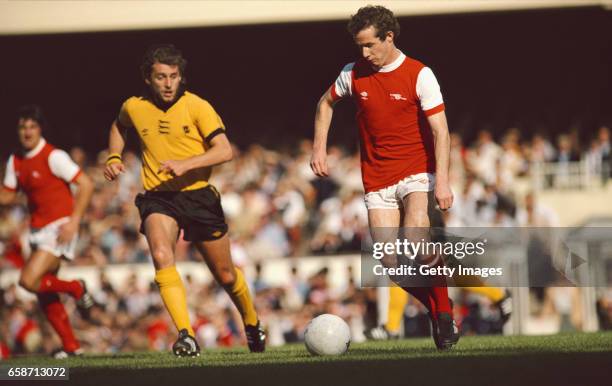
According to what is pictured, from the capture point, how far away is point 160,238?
8750 millimetres

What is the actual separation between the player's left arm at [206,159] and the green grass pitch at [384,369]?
1409mm

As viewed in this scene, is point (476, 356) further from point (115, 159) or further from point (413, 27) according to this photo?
point (413, 27)

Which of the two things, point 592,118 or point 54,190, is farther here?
point 592,118

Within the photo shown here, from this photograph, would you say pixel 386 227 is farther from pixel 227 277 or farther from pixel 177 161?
pixel 177 161

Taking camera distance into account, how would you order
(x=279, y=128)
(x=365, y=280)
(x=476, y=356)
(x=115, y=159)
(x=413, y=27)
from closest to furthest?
(x=476, y=356)
(x=115, y=159)
(x=365, y=280)
(x=413, y=27)
(x=279, y=128)

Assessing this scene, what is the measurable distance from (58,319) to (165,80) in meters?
3.51

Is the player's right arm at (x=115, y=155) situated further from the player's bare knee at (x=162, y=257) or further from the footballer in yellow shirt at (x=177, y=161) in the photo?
the player's bare knee at (x=162, y=257)

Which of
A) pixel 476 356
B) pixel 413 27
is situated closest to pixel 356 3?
pixel 413 27

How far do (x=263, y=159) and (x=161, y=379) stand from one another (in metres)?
14.5

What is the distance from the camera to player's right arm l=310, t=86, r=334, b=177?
843 cm

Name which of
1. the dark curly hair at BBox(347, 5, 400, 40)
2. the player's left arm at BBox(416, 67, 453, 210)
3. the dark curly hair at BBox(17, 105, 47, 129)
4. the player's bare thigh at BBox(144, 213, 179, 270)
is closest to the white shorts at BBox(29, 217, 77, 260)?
the dark curly hair at BBox(17, 105, 47, 129)

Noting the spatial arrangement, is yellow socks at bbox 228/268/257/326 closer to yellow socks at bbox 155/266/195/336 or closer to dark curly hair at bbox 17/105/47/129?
yellow socks at bbox 155/266/195/336

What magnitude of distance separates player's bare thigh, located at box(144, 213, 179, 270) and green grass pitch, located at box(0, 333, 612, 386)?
2.67 feet

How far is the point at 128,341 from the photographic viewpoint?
55.7ft
